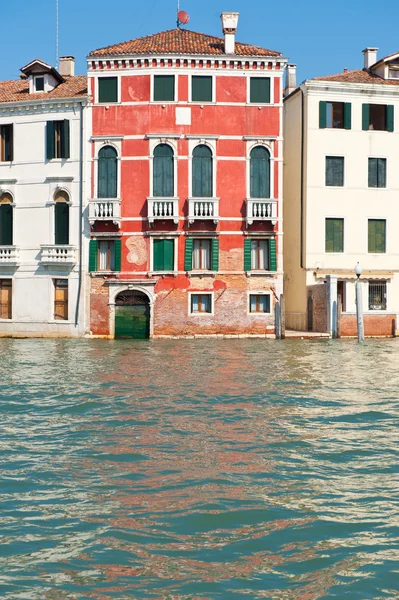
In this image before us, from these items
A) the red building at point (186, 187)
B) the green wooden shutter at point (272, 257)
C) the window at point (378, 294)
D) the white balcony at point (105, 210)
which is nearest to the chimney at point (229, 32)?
the red building at point (186, 187)

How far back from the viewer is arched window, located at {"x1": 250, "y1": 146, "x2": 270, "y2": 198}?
30.0 meters

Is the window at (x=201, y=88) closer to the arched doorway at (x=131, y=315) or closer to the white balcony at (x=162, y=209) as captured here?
the white balcony at (x=162, y=209)

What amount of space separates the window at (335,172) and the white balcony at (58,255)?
31.9ft

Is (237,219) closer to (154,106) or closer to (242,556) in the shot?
(154,106)

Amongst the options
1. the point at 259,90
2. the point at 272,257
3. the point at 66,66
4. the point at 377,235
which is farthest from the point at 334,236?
the point at 66,66

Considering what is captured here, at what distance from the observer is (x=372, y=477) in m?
8.01

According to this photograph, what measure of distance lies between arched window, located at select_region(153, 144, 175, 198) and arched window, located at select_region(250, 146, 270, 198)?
9.60 feet

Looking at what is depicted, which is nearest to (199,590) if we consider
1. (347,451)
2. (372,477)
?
(372,477)

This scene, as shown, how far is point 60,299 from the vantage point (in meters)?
30.5

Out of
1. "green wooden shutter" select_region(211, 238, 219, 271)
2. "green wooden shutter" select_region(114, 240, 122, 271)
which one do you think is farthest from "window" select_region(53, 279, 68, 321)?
"green wooden shutter" select_region(211, 238, 219, 271)

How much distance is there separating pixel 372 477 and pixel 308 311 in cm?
2262

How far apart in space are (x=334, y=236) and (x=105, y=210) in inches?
332

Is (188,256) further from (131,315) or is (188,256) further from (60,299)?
(60,299)

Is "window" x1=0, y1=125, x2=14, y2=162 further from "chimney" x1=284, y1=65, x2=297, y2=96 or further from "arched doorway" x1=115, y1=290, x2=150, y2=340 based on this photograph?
"chimney" x1=284, y1=65, x2=297, y2=96
